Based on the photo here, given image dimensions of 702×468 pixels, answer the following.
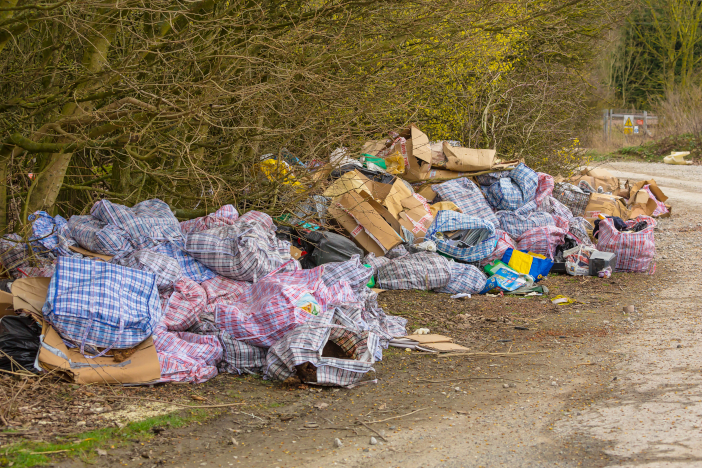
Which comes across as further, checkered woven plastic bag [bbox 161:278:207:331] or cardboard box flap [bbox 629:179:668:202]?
cardboard box flap [bbox 629:179:668:202]

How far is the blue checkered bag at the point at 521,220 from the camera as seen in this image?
7953mm

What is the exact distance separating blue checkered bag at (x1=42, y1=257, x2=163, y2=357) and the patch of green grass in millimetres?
721

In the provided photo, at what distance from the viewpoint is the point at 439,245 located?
709 centimetres

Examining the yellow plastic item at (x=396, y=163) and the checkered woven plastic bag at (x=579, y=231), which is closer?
the yellow plastic item at (x=396, y=163)

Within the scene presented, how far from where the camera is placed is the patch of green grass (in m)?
2.78

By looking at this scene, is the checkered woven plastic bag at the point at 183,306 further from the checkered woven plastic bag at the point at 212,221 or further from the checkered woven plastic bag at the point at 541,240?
the checkered woven plastic bag at the point at 541,240

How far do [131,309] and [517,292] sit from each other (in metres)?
4.20

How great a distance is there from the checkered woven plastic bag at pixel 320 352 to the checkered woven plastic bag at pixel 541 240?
3.95 m

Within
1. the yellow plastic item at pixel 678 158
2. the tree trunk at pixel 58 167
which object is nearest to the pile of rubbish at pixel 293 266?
the tree trunk at pixel 58 167

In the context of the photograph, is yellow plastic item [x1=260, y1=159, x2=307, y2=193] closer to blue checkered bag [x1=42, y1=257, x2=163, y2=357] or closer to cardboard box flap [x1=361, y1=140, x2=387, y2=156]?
cardboard box flap [x1=361, y1=140, x2=387, y2=156]

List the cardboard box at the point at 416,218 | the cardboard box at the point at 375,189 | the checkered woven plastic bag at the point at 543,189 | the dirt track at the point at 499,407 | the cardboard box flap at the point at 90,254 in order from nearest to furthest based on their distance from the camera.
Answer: the dirt track at the point at 499,407
the cardboard box flap at the point at 90,254
the cardboard box at the point at 375,189
the cardboard box at the point at 416,218
the checkered woven plastic bag at the point at 543,189

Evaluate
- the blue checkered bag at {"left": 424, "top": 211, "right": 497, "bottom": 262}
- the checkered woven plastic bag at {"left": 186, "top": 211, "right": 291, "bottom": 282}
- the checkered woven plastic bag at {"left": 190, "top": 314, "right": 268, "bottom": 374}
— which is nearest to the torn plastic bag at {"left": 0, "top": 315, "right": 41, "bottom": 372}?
the checkered woven plastic bag at {"left": 190, "top": 314, "right": 268, "bottom": 374}

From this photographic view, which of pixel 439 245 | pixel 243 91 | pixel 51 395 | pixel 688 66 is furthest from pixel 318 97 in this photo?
pixel 688 66

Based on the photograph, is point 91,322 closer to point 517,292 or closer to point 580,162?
point 517,292
